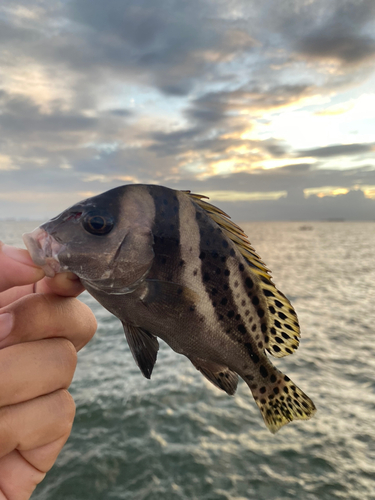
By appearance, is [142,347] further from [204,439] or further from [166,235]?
[204,439]

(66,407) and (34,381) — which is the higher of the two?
(34,381)

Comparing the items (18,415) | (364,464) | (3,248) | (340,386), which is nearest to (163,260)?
(3,248)

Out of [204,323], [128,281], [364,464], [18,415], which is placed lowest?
[364,464]

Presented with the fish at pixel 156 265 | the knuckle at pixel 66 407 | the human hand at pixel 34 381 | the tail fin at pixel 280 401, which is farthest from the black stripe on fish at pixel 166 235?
the knuckle at pixel 66 407

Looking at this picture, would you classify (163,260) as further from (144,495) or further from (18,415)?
(144,495)

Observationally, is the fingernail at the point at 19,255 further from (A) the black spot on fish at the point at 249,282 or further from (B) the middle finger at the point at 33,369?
(A) the black spot on fish at the point at 249,282

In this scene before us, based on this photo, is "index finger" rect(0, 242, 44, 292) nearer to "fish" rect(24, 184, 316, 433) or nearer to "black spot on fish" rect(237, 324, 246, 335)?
"fish" rect(24, 184, 316, 433)

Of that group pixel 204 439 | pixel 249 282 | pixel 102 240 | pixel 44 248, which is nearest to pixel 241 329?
pixel 249 282
